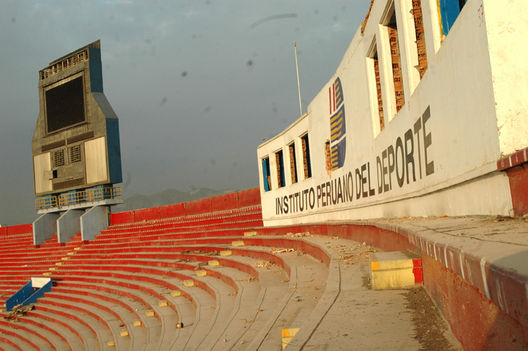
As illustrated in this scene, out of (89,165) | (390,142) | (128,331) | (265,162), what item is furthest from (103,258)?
(390,142)

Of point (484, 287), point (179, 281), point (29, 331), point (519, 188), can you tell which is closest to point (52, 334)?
point (29, 331)

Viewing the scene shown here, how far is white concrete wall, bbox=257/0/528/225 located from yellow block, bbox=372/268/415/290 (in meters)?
0.79

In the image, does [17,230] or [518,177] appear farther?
[17,230]

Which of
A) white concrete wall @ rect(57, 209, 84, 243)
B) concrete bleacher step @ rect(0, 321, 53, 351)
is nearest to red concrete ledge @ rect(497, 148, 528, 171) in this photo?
concrete bleacher step @ rect(0, 321, 53, 351)

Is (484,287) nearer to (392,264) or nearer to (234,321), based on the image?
(392,264)

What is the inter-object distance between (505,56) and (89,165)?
84.6 ft

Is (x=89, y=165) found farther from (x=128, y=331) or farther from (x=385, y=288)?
(x=385, y=288)

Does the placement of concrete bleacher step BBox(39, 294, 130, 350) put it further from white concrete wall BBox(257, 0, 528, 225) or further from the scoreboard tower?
the scoreboard tower

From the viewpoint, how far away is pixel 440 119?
5340mm

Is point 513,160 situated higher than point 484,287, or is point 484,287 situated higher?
point 513,160

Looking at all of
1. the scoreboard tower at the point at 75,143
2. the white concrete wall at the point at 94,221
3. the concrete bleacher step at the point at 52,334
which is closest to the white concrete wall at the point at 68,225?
the scoreboard tower at the point at 75,143

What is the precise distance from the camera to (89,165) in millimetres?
27172

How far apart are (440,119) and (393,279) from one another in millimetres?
1787

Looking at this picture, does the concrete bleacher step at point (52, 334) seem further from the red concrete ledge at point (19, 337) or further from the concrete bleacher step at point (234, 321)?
the concrete bleacher step at point (234, 321)
